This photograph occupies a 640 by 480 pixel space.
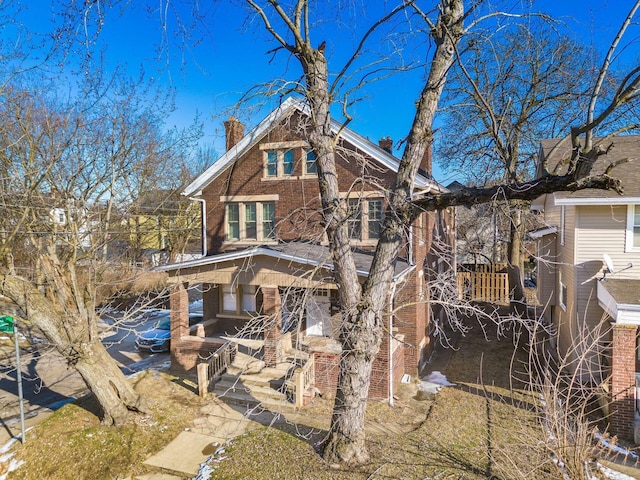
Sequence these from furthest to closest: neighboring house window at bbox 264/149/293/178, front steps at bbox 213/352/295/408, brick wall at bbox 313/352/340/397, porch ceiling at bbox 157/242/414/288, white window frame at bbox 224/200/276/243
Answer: white window frame at bbox 224/200/276/243, neighboring house window at bbox 264/149/293/178, porch ceiling at bbox 157/242/414/288, brick wall at bbox 313/352/340/397, front steps at bbox 213/352/295/408

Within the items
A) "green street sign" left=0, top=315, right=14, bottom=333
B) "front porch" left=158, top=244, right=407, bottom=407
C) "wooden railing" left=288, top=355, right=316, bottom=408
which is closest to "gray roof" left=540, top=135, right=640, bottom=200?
"front porch" left=158, top=244, right=407, bottom=407

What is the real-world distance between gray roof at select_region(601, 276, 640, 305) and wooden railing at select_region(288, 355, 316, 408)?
7.28 metres

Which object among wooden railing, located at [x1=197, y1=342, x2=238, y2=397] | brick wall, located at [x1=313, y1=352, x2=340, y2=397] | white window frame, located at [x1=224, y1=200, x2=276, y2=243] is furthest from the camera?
white window frame, located at [x1=224, y1=200, x2=276, y2=243]

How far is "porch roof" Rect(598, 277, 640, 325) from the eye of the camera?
27.3ft

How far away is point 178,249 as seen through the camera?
3195 centimetres

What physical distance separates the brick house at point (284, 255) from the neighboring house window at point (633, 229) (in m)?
4.69

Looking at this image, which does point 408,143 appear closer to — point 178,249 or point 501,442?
point 501,442

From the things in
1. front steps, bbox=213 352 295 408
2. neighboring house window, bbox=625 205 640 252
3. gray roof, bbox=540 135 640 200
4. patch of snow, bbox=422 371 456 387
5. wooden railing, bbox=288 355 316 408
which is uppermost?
gray roof, bbox=540 135 640 200

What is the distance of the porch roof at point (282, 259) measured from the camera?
10939 mm

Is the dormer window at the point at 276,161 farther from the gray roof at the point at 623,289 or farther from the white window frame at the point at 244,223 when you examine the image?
the gray roof at the point at 623,289

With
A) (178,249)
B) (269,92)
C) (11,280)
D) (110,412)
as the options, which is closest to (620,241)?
(269,92)

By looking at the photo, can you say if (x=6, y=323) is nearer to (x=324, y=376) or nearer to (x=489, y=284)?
(x=324, y=376)

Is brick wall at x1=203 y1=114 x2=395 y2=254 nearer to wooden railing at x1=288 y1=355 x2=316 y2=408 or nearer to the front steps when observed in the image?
the front steps

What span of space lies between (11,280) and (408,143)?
8.87m
